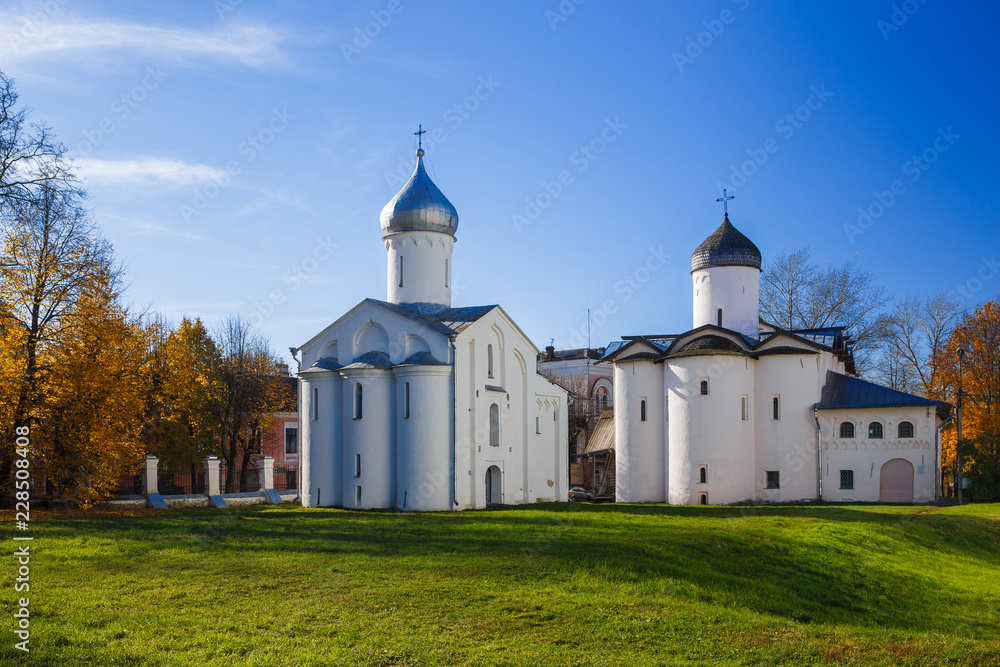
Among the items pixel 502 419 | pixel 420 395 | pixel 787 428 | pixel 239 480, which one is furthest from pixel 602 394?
pixel 420 395

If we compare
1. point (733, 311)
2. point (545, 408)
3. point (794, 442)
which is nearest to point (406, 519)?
point (545, 408)

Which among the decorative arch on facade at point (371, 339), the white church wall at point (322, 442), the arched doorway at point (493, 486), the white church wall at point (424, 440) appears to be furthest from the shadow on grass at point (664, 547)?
the decorative arch on facade at point (371, 339)

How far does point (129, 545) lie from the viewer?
532 inches

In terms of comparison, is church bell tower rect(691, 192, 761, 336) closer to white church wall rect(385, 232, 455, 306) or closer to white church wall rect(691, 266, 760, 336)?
white church wall rect(691, 266, 760, 336)

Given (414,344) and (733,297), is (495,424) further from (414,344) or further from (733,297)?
(733,297)

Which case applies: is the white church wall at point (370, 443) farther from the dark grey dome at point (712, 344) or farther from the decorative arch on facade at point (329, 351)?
the dark grey dome at point (712, 344)

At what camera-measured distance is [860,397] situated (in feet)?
89.6

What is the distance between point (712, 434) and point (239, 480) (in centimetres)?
2265

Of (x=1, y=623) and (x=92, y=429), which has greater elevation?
(x=92, y=429)

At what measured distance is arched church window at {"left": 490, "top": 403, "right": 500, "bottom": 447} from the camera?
80.9ft

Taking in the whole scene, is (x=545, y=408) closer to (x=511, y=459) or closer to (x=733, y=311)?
(x=511, y=459)

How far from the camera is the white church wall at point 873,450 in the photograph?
2628 centimetres

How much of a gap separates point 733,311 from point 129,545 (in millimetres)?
24438

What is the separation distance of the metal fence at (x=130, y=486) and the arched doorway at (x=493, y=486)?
1086 cm
